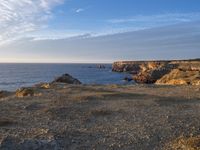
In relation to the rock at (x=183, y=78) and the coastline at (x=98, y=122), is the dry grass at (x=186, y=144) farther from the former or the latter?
the rock at (x=183, y=78)

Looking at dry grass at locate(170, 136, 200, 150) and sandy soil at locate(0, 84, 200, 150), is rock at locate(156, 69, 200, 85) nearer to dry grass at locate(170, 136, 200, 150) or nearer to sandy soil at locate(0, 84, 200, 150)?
sandy soil at locate(0, 84, 200, 150)

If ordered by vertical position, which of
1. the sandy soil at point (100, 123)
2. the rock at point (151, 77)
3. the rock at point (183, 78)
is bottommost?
the rock at point (151, 77)

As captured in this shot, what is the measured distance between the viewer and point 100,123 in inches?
906

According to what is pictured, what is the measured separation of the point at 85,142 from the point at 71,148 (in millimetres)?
1161

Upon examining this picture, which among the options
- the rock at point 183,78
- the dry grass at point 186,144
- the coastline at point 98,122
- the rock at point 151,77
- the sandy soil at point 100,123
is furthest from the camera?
the rock at point 151,77

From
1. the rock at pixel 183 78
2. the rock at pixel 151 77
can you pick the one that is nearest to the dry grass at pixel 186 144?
the rock at pixel 183 78

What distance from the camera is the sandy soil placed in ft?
59.0

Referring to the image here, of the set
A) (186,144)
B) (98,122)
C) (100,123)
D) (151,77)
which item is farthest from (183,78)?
(186,144)

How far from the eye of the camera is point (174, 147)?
17656 millimetres

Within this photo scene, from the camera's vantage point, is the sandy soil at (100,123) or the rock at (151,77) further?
the rock at (151,77)

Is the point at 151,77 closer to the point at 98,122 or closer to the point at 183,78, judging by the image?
the point at 183,78

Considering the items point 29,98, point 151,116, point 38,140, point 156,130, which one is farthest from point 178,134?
point 29,98

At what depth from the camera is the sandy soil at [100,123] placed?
59.0 ft

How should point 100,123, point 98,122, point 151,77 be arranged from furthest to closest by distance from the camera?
point 151,77, point 98,122, point 100,123
